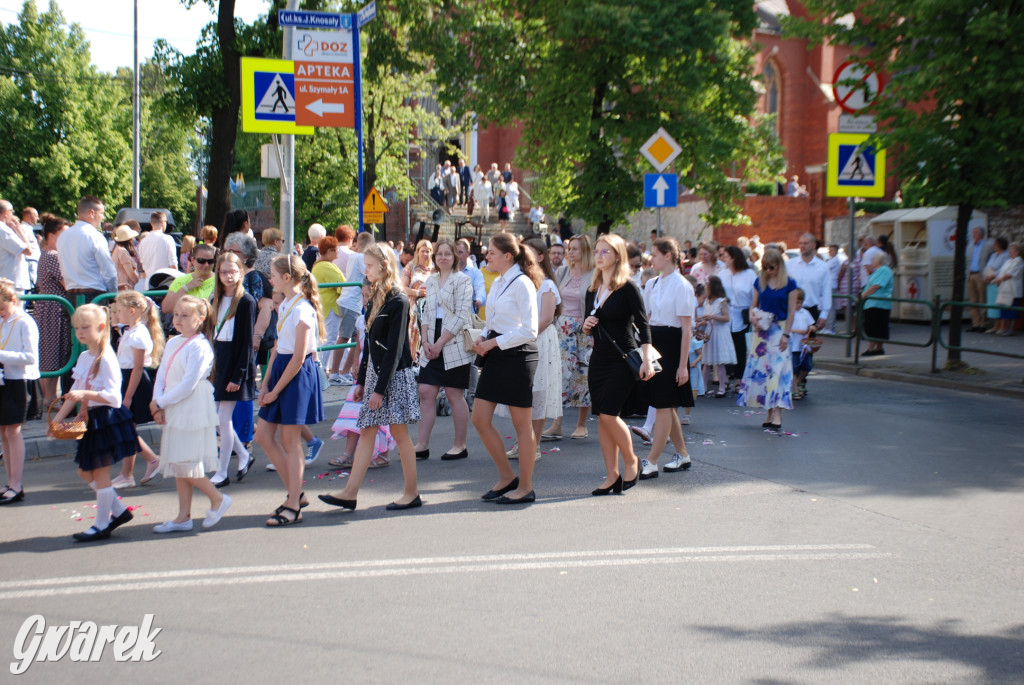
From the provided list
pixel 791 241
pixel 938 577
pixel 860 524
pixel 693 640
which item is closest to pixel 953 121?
pixel 860 524

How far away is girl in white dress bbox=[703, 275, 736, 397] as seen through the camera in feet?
39.3

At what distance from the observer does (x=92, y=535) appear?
20.4ft

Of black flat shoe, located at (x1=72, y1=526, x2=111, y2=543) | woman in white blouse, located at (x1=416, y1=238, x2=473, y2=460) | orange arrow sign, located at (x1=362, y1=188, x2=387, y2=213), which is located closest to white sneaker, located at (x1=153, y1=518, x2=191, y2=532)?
black flat shoe, located at (x1=72, y1=526, x2=111, y2=543)

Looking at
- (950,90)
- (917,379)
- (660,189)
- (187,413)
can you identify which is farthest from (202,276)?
(950,90)

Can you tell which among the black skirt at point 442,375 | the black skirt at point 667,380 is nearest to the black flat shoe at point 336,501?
the black skirt at point 442,375

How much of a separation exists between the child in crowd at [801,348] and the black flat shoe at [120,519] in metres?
7.69

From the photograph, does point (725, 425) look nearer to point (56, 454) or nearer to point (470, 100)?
point (56, 454)

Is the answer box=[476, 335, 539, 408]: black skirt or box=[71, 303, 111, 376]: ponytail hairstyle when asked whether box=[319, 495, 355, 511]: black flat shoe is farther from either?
box=[71, 303, 111, 376]: ponytail hairstyle

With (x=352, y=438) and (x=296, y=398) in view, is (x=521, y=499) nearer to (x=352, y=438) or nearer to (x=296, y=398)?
(x=296, y=398)

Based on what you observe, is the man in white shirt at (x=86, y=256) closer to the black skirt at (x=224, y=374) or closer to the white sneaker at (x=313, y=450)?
the black skirt at (x=224, y=374)

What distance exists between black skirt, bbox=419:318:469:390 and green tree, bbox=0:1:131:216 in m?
44.0

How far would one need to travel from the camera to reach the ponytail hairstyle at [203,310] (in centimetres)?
637

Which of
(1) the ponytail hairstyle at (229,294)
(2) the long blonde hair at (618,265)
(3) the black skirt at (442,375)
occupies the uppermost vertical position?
(2) the long blonde hair at (618,265)

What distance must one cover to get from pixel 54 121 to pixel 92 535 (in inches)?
1904
